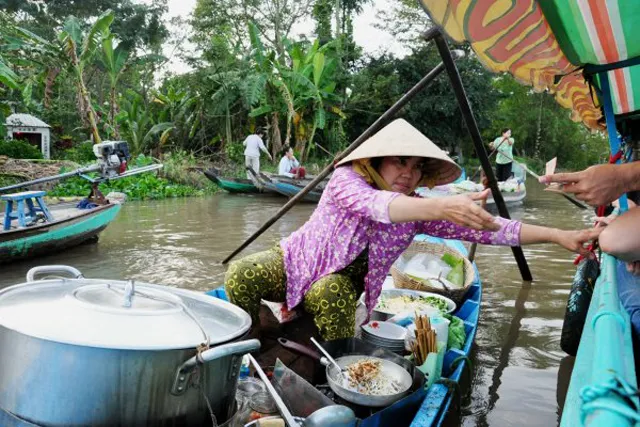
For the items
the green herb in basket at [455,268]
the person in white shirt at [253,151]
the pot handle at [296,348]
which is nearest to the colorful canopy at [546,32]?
the pot handle at [296,348]

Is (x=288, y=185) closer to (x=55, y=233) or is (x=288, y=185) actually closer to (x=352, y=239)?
(x=55, y=233)

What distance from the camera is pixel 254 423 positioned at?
1598mm

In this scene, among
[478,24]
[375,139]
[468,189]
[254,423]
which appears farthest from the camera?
[468,189]

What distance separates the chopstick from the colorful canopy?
1334 millimetres

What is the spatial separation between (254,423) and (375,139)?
129 centimetres

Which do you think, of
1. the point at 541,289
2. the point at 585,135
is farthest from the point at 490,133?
the point at 541,289

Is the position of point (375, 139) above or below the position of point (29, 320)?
above

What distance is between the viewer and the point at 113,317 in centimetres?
140

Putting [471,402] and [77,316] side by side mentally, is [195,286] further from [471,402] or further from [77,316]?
[77,316]

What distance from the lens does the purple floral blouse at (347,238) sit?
82.7 inches

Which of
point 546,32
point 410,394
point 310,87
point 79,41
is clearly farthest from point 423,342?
point 310,87

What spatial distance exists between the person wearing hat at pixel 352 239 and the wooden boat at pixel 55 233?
445 centimetres

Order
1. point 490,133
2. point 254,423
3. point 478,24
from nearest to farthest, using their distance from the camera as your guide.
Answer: point 254,423 < point 478,24 < point 490,133

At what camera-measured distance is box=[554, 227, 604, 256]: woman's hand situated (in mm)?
1946
